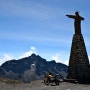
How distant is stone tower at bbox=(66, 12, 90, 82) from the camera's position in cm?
5384

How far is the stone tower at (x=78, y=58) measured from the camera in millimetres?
53844

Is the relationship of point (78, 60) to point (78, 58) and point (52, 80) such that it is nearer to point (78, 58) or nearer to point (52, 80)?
point (78, 58)

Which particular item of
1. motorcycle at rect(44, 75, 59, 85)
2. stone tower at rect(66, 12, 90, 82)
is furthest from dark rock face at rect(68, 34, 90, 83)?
motorcycle at rect(44, 75, 59, 85)

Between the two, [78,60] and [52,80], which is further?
[78,60]

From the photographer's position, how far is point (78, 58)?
54.2m

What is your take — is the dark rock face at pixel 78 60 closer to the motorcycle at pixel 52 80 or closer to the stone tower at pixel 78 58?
the stone tower at pixel 78 58

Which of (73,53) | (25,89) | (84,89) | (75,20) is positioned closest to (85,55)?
(73,53)

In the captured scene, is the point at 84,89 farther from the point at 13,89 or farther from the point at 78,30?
the point at 78,30

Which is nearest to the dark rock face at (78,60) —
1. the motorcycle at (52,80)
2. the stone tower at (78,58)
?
the stone tower at (78,58)

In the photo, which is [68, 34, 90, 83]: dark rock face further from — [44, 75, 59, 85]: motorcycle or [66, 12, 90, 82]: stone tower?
[44, 75, 59, 85]: motorcycle

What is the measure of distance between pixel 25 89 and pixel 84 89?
8.46 meters

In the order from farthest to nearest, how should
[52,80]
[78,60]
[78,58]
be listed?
[78,58], [78,60], [52,80]

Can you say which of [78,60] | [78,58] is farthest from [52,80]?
[78,58]

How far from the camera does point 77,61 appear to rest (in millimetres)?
54000
